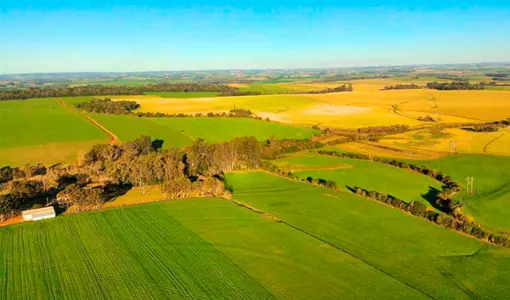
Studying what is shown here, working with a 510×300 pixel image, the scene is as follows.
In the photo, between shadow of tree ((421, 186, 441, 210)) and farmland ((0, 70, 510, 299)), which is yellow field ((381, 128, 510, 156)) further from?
shadow of tree ((421, 186, 441, 210))

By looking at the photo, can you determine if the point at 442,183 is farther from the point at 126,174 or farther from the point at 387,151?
the point at 126,174

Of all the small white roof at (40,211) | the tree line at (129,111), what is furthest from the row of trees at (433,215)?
the tree line at (129,111)

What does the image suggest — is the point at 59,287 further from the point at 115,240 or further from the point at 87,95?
the point at 87,95

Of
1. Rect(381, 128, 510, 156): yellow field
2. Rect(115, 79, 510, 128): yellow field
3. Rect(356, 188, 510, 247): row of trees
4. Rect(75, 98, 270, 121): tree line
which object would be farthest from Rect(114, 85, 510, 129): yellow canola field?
Rect(356, 188, 510, 247): row of trees

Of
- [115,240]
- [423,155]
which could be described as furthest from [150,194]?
[423,155]

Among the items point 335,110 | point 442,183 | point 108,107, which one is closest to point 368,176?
point 442,183

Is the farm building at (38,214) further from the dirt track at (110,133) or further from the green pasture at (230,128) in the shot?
the green pasture at (230,128)
